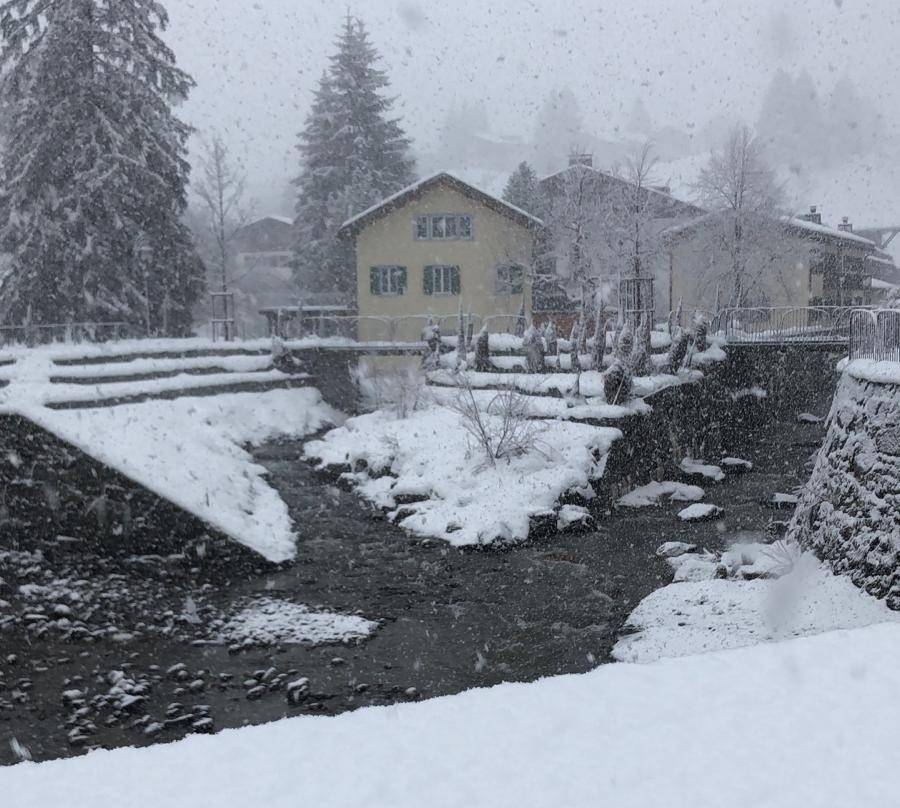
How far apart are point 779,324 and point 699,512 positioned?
695 inches

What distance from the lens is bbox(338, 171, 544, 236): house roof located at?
37.7 meters

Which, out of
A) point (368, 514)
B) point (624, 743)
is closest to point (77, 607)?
point (368, 514)

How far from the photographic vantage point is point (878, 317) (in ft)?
52.0

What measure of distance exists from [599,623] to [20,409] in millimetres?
11157

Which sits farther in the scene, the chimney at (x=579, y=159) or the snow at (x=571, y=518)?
the chimney at (x=579, y=159)

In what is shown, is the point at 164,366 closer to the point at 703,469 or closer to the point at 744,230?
the point at 703,469

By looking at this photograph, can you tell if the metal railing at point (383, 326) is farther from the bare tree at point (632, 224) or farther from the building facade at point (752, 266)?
the building facade at point (752, 266)

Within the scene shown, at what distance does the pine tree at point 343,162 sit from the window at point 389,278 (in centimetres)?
447

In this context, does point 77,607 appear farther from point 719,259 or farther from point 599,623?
point 719,259

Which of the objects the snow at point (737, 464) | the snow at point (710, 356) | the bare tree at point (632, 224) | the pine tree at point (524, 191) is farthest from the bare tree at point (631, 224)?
the snow at point (737, 464)

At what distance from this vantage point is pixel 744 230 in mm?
41375

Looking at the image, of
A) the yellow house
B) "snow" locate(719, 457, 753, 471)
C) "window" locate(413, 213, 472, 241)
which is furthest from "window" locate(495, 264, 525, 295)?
"snow" locate(719, 457, 753, 471)

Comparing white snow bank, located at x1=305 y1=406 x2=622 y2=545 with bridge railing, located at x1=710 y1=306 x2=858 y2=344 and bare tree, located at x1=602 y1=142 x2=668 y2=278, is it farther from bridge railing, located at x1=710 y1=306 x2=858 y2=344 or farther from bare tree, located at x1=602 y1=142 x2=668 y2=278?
bare tree, located at x1=602 y1=142 x2=668 y2=278

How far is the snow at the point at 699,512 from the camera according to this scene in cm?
1800
